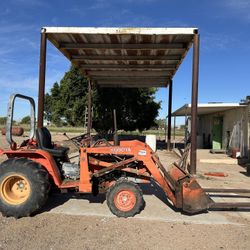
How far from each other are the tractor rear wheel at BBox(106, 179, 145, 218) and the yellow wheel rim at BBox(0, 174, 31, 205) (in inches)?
54.9

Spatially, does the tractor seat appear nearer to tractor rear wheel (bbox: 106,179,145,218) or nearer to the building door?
tractor rear wheel (bbox: 106,179,145,218)

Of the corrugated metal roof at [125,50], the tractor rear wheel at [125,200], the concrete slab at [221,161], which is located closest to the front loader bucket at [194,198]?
the tractor rear wheel at [125,200]

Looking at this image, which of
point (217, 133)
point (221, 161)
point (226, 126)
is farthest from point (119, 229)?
point (217, 133)

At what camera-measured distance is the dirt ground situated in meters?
5.20

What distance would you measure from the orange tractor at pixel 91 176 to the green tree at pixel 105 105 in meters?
19.5

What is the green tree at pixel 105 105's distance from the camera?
27188mm

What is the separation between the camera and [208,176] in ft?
39.5

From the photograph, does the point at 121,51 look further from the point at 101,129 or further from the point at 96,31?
the point at 101,129

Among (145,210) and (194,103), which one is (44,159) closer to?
(145,210)

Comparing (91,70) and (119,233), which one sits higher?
(91,70)

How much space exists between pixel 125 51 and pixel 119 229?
9.66m

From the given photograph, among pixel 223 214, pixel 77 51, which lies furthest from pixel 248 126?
pixel 223 214

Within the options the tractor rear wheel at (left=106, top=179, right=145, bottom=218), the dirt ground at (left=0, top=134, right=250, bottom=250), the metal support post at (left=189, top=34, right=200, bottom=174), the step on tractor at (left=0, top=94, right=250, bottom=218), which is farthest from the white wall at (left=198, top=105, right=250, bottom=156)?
the tractor rear wheel at (left=106, top=179, right=145, bottom=218)

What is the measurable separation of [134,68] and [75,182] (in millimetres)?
11528
